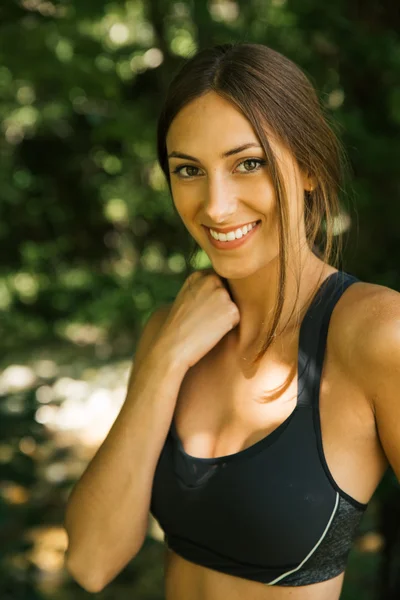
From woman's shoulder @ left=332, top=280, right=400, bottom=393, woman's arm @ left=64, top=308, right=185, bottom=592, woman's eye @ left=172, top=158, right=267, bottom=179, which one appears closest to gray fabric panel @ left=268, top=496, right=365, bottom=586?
woman's shoulder @ left=332, top=280, right=400, bottom=393

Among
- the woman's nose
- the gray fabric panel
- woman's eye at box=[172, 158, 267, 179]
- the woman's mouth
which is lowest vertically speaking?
the gray fabric panel

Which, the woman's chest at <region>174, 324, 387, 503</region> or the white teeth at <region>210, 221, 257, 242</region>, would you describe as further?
the white teeth at <region>210, 221, 257, 242</region>

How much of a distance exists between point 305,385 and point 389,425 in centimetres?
20

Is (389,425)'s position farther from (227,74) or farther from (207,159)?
(227,74)

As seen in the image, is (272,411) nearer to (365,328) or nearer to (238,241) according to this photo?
(365,328)

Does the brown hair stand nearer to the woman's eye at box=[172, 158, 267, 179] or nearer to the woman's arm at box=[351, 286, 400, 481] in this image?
the woman's eye at box=[172, 158, 267, 179]

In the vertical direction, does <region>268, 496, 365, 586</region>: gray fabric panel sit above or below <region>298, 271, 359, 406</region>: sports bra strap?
below

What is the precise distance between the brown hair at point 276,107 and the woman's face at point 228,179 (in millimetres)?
21

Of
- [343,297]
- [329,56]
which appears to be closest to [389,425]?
[343,297]

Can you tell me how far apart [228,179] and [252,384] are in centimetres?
47

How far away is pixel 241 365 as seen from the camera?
187 cm

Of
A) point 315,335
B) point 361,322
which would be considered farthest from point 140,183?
point 361,322

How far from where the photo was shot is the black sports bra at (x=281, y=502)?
156cm

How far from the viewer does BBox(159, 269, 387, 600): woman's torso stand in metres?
1.55
